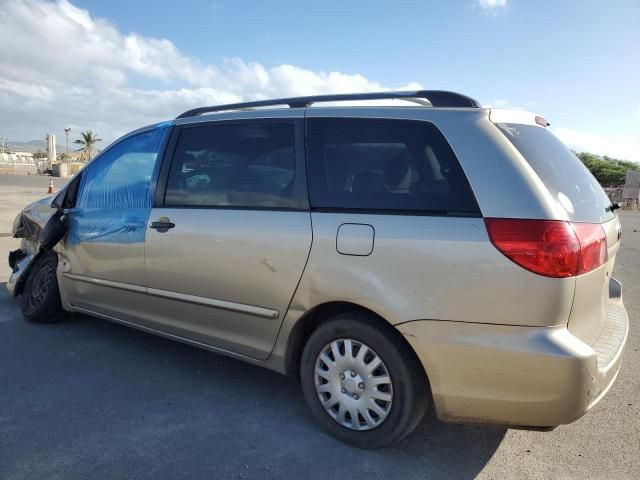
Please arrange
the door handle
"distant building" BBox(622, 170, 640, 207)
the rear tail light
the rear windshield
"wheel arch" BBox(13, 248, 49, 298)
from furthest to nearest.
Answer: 1. "distant building" BBox(622, 170, 640, 207)
2. "wheel arch" BBox(13, 248, 49, 298)
3. the door handle
4. the rear windshield
5. the rear tail light

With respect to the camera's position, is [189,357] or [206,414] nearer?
[206,414]

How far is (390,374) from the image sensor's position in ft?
8.35

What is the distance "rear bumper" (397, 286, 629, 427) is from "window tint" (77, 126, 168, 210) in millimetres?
2303

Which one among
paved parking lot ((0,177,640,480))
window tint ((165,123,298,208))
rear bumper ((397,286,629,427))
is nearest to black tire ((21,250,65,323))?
paved parking lot ((0,177,640,480))

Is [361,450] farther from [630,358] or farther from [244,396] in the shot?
[630,358]

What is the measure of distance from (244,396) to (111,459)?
953 mm

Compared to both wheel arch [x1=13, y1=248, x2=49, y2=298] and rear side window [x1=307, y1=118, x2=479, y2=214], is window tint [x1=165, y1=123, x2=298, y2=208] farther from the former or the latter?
wheel arch [x1=13, y1=248, x2=49, y2=298]

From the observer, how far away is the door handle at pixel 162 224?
3.40 meters

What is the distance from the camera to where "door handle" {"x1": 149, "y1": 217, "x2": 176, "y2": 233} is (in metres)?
3.40

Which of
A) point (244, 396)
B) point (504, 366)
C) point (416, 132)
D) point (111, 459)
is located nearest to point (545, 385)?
point (504, 366)

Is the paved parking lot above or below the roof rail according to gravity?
below

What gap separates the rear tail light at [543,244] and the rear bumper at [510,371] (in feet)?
0.91

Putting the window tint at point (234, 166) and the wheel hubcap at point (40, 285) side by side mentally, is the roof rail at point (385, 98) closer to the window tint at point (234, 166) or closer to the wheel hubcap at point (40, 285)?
the window tint at point (234, 166)

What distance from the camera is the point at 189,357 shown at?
13.1 feet
